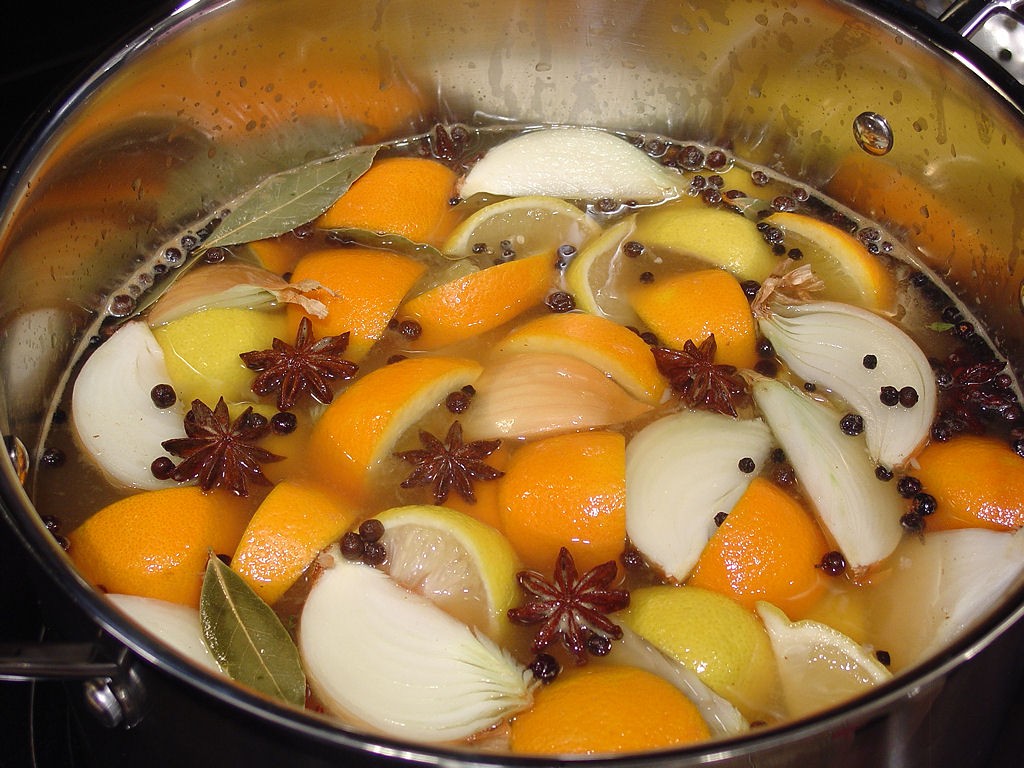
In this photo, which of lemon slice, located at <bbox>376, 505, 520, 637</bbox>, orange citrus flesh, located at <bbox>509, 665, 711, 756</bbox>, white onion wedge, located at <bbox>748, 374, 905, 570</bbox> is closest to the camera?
orange citrus flesh, located at <bbox>509, 665, 711, 756</bbox>

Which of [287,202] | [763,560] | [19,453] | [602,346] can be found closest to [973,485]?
[763,560]

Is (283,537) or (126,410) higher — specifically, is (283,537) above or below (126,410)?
below

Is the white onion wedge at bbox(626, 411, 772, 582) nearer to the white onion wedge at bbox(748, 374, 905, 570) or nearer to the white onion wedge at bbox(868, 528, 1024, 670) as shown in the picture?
the white onion wedge at bbox(748, 374, 905, 570)

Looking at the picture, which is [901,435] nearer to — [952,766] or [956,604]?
[956,604]

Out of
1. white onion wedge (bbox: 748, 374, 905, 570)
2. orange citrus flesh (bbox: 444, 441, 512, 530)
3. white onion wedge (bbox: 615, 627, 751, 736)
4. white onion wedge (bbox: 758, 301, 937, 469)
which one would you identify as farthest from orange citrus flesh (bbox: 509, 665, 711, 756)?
white onion wedge (bbox: 758, 301, 937, 469)

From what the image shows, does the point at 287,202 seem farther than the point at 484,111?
No

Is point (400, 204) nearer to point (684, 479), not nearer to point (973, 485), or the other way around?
point (684, 479)
